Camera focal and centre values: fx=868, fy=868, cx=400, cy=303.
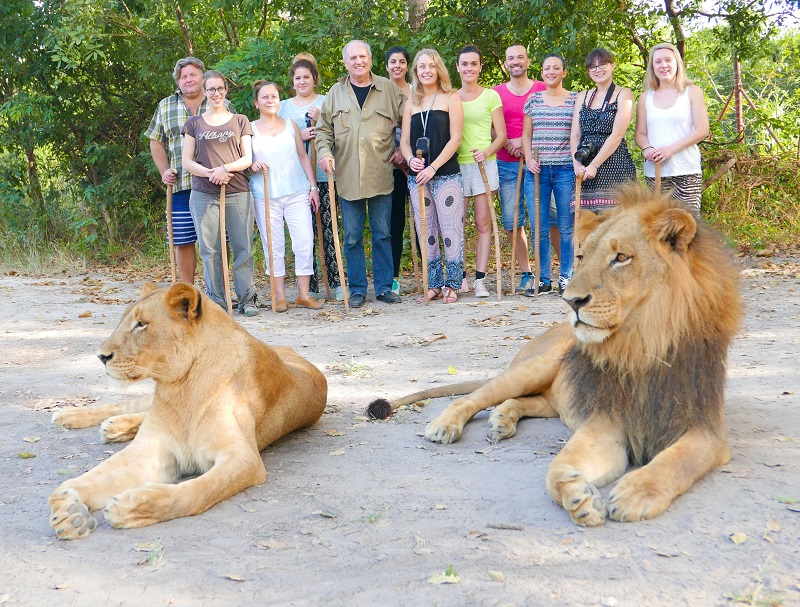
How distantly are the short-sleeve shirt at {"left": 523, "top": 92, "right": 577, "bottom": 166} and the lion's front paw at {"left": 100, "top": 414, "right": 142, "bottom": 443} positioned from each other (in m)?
4.96

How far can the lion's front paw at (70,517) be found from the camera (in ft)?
10.2

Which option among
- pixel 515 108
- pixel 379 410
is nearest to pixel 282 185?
pixel 515 108

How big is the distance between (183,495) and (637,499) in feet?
5.41

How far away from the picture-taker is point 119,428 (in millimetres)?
4336

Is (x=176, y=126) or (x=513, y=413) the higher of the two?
(x=176, y=126)

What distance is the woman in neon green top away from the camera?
830 cm

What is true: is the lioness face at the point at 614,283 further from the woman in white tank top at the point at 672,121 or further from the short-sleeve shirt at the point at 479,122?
the short-sleeve shirt at the point at 479,122

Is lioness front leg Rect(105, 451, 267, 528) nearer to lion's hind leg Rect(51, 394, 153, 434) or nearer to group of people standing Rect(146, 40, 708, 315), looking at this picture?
lion's hind leg Rect(51, 394, 153, 434)

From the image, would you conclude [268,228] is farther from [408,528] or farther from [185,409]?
[408,528]

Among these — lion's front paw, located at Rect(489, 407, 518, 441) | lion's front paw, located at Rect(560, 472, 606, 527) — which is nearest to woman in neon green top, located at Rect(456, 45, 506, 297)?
lion's front paw, located at Rect(489, 407, 518, 441)

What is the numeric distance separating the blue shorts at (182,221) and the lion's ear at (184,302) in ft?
16.3

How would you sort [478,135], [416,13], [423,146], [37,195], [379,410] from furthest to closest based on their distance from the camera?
[37,195] → [416,13] → [478,135] → [423,146] → [379,410]

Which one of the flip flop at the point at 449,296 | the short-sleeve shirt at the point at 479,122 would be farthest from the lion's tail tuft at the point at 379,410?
the short-sleeve shirt at the point at 479,122

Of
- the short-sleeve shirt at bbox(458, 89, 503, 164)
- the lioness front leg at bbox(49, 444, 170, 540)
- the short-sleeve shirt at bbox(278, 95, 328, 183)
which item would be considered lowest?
the lioness front leg at bbox(49, 444, 170, 540)
